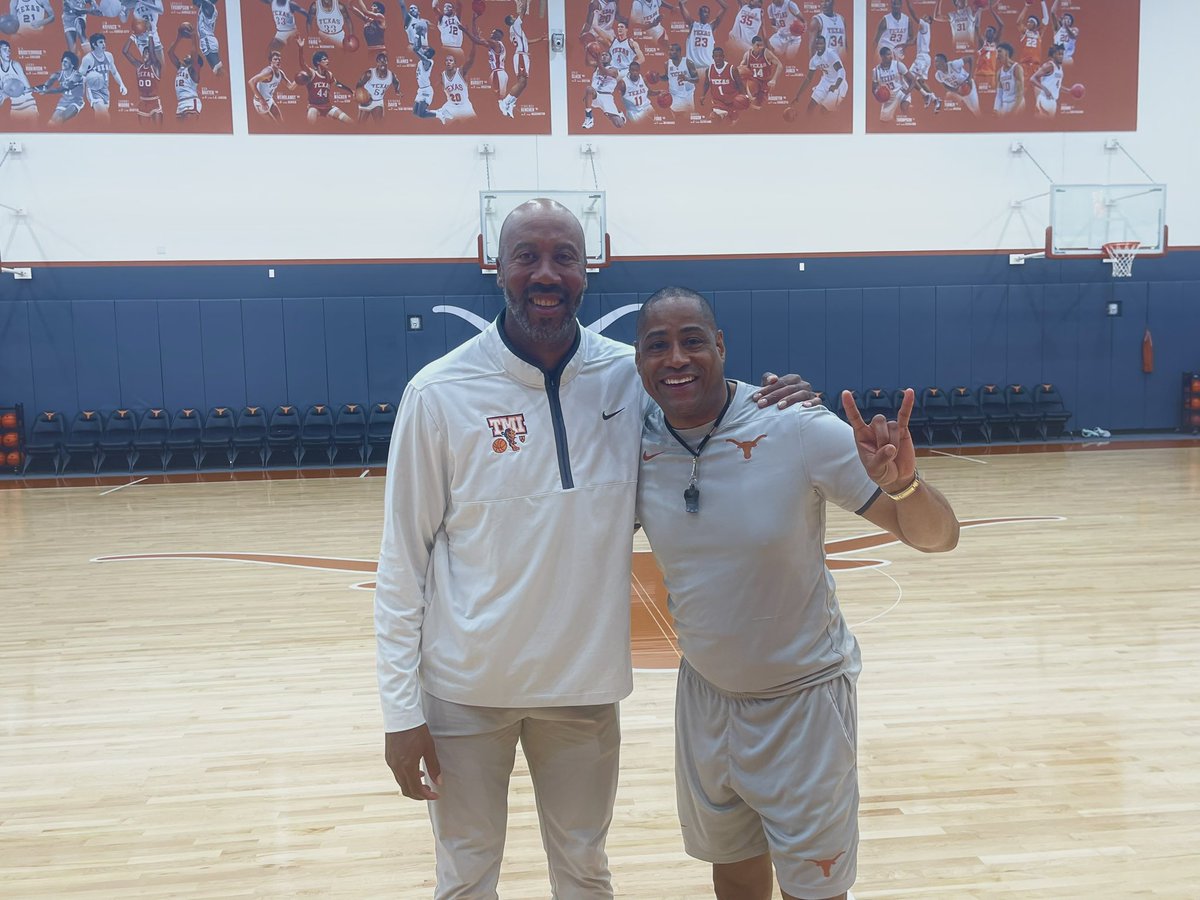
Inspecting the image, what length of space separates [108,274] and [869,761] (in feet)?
41.3

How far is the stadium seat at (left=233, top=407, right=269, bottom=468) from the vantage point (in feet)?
41.4

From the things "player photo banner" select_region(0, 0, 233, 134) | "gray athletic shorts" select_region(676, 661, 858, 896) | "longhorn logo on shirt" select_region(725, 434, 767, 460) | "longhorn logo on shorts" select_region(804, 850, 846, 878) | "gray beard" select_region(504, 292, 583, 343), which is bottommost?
"longhorn logo on shorts" select_region(804, 850, 846, 878)

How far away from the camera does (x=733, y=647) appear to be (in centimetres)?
193

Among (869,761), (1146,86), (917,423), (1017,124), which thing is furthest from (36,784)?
(1146,86)

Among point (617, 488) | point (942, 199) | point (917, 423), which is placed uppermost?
point (942, 199)

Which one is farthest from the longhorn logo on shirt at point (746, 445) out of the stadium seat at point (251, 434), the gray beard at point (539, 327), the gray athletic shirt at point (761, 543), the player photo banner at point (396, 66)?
the player photo banner at point (396, 66)

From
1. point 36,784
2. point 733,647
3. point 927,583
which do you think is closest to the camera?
point 733,647

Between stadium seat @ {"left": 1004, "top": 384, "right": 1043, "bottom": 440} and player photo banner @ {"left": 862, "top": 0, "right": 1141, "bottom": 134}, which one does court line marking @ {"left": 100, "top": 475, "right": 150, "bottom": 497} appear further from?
stadium seat @ {"left": 1004, "top": 384, "right": 1043, "bottom": 440}

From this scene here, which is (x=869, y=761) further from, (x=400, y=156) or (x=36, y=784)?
(x=400, y=156)

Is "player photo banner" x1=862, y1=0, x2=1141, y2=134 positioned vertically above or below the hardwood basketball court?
above

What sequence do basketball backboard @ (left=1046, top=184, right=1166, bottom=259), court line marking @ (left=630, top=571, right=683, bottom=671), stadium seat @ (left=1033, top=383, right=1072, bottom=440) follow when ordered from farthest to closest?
stadium seat @ (left=1033, top=383, right=1072, bottom=440), basketball backboard @ (left=1046, top=184, right=1166, bottom=259), court line marking @ (left=630, top=571, right=683, bottom=671)

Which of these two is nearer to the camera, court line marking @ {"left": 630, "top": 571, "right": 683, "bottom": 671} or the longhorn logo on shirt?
the longhorn logo on shirt

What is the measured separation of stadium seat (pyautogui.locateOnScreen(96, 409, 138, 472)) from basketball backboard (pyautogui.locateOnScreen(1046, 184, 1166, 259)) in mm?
13183

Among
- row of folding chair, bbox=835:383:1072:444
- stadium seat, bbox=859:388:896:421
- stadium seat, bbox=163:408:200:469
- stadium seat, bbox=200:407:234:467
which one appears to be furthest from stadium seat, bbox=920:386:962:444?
stadium seat, bbox=163:408:200:469
